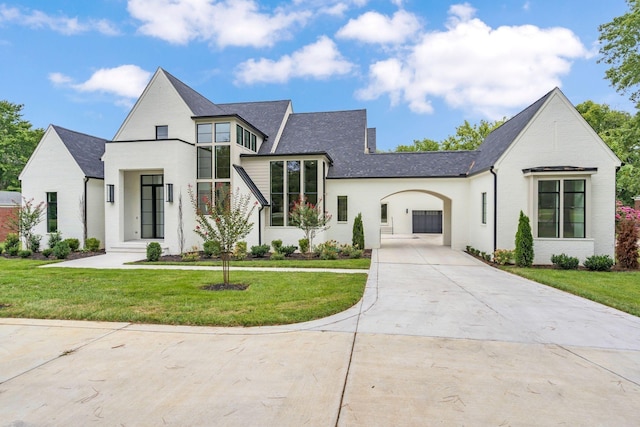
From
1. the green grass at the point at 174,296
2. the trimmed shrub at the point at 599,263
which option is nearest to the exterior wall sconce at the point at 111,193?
the green grass at the point at 174,296

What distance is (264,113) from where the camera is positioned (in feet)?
71.5

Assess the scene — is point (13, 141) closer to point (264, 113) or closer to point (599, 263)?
point (264, 113)

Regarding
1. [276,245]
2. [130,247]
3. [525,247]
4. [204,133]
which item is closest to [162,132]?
[204,133]

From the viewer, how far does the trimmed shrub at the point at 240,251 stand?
13.9m

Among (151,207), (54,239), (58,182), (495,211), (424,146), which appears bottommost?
(54,239)

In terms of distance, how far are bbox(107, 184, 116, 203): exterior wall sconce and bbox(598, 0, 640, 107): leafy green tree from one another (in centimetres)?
2659

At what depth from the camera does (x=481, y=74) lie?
28.1 meters

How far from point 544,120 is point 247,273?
1265 cm

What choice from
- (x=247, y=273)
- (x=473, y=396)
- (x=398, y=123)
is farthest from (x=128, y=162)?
(x=398, y=123)

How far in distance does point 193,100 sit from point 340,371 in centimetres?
1705

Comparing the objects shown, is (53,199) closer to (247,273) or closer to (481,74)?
(247,273)

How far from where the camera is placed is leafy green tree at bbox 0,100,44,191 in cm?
3438

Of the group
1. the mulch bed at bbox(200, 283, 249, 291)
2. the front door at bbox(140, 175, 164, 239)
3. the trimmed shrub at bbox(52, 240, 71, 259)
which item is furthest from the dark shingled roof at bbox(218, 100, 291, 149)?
the mulch bed at bbox(200, 283, 249, 291)

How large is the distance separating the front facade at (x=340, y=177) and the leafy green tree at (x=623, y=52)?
8.15m
